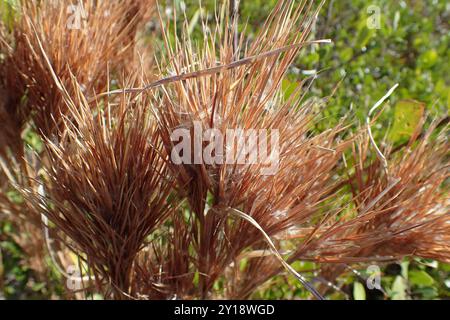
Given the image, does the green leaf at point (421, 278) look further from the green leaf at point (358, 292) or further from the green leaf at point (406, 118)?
the green leaf at point (406, 118)

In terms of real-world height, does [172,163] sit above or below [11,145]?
below

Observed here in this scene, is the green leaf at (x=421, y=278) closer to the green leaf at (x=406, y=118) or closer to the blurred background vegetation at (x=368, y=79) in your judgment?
the blurred background vegetation at (x=368, y=79)

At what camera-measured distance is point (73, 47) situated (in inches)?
27.1

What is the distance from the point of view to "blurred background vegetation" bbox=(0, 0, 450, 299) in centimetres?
95

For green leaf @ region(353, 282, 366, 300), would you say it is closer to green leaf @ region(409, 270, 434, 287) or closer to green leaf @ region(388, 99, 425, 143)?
green leaf @ region(409, 270, 434, 287)

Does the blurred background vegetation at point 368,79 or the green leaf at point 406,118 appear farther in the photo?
the blurred background vegetation at point 368,79

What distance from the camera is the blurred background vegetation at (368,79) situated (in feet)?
3.13

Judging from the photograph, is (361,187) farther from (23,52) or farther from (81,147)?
(23,52)

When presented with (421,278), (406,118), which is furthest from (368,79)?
(421,278)

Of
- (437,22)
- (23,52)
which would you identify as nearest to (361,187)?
(23,52)

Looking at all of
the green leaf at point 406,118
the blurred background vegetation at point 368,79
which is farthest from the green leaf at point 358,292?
the green leaf at point 406,118

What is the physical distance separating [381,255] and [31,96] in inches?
19.4

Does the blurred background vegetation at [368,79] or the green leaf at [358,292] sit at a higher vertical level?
the blurred background vegetation at [368,79]

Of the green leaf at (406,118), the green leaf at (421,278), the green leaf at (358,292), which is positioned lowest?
the green leaf at (358,292)
